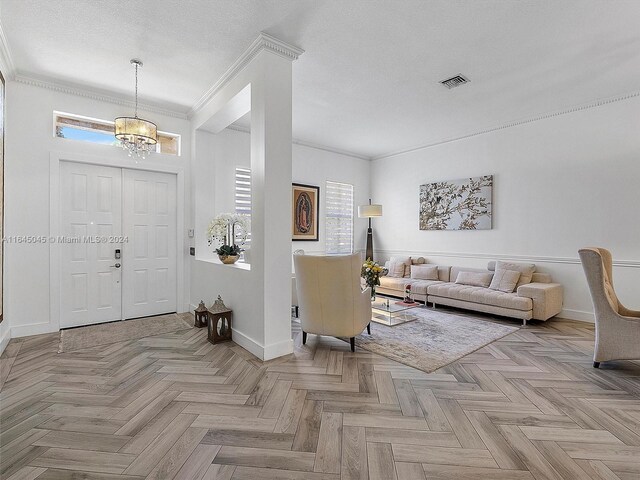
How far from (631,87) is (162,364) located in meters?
6.12

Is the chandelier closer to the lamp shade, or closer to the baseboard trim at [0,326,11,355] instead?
the baseboard trim at [0,326,11,355]

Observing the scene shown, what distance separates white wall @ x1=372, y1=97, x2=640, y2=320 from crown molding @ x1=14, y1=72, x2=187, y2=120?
4.75 meters

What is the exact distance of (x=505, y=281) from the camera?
4801 mm

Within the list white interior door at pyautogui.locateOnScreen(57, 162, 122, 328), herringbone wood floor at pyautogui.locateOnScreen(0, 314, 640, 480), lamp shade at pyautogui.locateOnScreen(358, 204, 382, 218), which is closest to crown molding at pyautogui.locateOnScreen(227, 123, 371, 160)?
lamp shade at pyautogui.locateOnScreen(358, 204, 382, 218)

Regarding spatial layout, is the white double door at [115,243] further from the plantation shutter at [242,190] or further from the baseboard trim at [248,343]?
the baseboard trim at [248,343]

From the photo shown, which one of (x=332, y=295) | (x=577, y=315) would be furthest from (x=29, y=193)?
(x=577, y=315)

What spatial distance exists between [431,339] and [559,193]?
305 centimetres

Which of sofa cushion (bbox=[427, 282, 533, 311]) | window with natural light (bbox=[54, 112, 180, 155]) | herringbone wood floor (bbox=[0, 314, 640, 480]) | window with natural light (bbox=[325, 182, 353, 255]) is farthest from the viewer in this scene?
window with natural light (bbox=[325, 182, 353, 255])

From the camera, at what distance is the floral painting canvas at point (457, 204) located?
216 inches

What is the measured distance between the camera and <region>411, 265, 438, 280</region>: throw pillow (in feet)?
19.1

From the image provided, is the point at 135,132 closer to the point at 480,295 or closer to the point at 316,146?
the point at 316,146

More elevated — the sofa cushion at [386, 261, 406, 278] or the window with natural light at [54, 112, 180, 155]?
the window with natural light at [54, 112, 180, 155]

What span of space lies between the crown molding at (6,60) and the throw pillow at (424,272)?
6.09m

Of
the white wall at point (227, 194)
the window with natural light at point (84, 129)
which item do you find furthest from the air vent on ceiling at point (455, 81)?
the window with natural light at point (84, 129)
